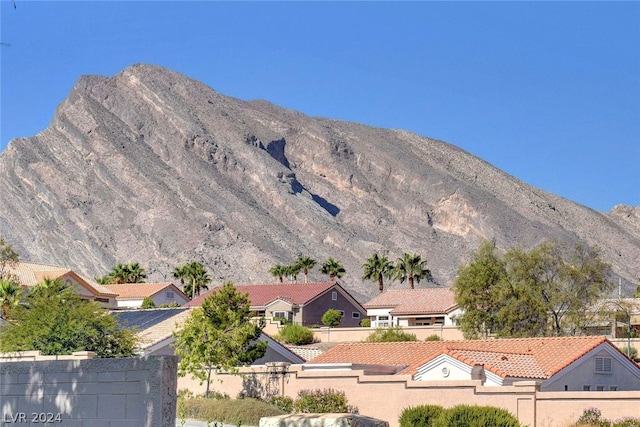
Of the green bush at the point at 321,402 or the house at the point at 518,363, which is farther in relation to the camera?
the house at the point at 518,363

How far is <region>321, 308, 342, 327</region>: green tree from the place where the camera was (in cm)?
10175

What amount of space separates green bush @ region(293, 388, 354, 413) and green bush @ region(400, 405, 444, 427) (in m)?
5.09

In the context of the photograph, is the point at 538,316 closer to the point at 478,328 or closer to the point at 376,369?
the point at 478,328

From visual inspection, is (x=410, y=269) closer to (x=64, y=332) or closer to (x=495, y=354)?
(x=495, y=354)

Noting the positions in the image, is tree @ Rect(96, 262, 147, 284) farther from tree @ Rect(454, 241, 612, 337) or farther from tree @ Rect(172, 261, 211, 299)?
tree @ Rect(454, 241, 612, 337)

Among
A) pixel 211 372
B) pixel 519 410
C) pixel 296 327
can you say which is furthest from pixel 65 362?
pixel 296 327

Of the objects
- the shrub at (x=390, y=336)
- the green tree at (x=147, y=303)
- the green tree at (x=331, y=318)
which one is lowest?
the shrub at (x=390, y=336)

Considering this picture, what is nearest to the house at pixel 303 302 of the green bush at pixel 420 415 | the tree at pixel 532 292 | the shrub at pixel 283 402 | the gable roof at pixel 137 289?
the gable roof at pixel 137 289

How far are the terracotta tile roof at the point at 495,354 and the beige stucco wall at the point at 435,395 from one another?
2.73 meters

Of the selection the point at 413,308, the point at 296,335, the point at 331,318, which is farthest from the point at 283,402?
the point at 331,318

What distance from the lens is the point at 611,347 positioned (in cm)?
4350

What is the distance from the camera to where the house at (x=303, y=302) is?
10556 cm

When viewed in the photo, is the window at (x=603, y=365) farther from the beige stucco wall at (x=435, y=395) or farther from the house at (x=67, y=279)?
the house at (x=67, y=279)

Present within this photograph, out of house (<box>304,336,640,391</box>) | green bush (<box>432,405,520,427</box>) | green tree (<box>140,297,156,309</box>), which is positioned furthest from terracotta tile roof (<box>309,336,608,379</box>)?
green tree (<box>140,297,156,309</box>)
